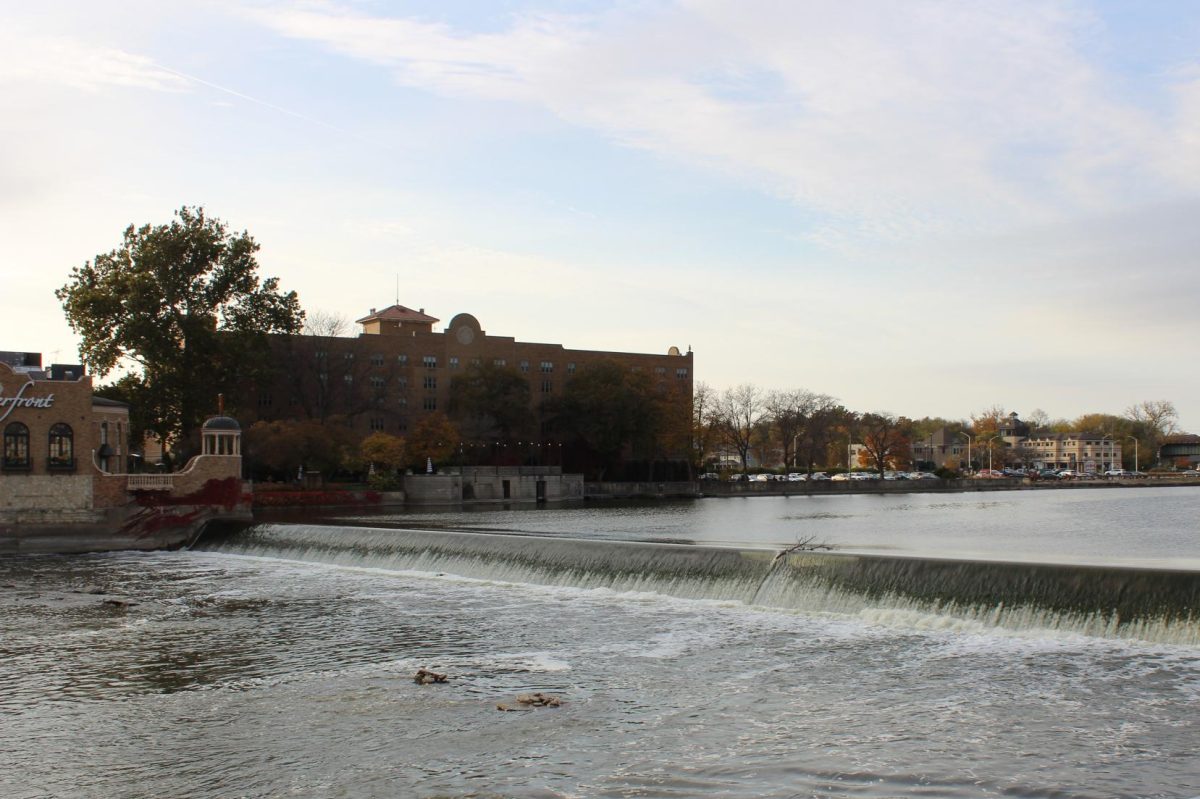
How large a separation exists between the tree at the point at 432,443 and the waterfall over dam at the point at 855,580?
191ft

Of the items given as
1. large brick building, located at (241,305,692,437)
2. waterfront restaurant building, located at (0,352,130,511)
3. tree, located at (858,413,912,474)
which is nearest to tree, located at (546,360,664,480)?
large brick building, located at (241,305,692,437)

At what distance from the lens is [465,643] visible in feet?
71.9

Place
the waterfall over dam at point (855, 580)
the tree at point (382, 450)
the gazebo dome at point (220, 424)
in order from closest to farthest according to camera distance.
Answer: the waterfall over dam at point (855, 580) < the gazebo dome at point (220, 424) < the tree at point (382, 450)

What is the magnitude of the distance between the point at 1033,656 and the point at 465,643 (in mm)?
10171

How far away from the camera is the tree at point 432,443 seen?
94688 millimetres

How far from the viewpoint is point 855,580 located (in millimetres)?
24312

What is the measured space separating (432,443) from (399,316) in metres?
23.1

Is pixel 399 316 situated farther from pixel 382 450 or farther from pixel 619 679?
pixel 619 679

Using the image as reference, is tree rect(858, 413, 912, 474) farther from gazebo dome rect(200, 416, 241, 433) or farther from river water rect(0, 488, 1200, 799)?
river water rect(0, 488, 1200, 799)

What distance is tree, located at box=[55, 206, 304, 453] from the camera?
69.4 m

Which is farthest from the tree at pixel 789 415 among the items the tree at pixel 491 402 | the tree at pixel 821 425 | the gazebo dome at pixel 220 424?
the gazebo dome at pixel 220 424

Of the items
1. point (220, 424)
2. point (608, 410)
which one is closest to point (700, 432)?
point (608, 410)

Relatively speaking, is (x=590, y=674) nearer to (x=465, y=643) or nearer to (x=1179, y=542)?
(x=465, y=643)

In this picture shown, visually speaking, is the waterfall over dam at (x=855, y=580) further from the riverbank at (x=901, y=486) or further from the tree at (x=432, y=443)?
the riverbank at (x=901, y=486)
